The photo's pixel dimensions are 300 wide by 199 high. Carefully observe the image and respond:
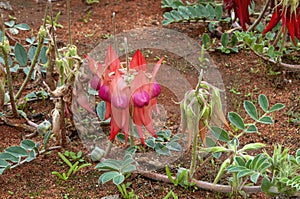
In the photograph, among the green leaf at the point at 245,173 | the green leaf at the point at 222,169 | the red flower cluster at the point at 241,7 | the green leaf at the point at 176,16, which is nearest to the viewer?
the green leaf at the point at 245,173

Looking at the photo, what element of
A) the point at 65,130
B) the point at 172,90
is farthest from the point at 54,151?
the point at 172,90

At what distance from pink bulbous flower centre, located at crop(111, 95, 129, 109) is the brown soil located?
0.36 m

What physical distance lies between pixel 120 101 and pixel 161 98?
0.69 m

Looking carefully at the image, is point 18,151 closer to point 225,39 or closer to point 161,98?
point 161,98

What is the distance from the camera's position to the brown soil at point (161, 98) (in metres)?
1.89

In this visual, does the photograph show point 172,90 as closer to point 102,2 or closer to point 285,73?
point 285,73

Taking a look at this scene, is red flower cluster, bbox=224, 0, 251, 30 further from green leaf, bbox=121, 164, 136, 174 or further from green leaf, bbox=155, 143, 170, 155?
green leaf, bbox=121, 164, 136, 174

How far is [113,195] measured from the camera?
1.86 metres

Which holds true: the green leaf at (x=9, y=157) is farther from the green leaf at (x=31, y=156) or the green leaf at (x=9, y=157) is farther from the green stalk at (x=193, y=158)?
the green stalk at (x=193, y=158)

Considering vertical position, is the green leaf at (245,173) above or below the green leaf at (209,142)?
below

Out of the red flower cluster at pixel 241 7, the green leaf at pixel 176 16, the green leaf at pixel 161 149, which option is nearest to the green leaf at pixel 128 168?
the green leaf at pixel 161 149

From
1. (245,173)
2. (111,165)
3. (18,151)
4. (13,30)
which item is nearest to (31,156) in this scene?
(18,151)

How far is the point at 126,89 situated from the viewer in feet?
5.31

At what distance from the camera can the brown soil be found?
1887 mm
